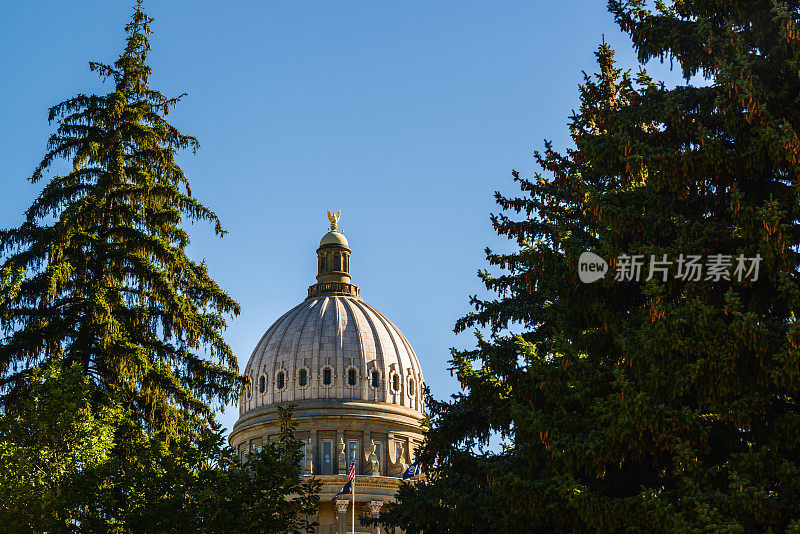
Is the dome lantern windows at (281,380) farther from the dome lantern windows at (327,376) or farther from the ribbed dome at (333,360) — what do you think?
the dome lantern windows at (327,376)

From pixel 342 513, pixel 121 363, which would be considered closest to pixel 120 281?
pixel 121 363

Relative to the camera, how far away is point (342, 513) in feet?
254

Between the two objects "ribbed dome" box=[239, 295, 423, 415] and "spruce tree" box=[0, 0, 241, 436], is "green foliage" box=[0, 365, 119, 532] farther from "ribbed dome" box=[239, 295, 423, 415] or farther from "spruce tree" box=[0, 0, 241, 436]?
"ribbed dome" box=[239, 295, 423, 415]

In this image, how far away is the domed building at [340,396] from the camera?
79.1 metres

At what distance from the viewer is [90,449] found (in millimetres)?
16812

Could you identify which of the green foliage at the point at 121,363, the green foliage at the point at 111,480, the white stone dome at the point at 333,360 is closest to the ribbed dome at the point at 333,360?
the white stone dome at the point at 333,360

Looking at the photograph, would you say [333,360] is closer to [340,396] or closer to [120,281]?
[340,396]

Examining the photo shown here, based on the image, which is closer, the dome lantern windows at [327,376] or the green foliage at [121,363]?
the green foliage at [121,363]

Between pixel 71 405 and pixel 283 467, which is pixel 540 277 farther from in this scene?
pixel 71 405

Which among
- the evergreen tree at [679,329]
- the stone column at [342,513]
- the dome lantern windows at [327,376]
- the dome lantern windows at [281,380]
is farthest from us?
the dome lantern windows at [281,380]

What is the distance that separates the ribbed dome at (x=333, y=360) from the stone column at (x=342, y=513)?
1056 centimetres

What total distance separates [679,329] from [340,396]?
2877 inches

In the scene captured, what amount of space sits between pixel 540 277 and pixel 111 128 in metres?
11.3

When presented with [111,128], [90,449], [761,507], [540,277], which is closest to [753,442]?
[761,507]
